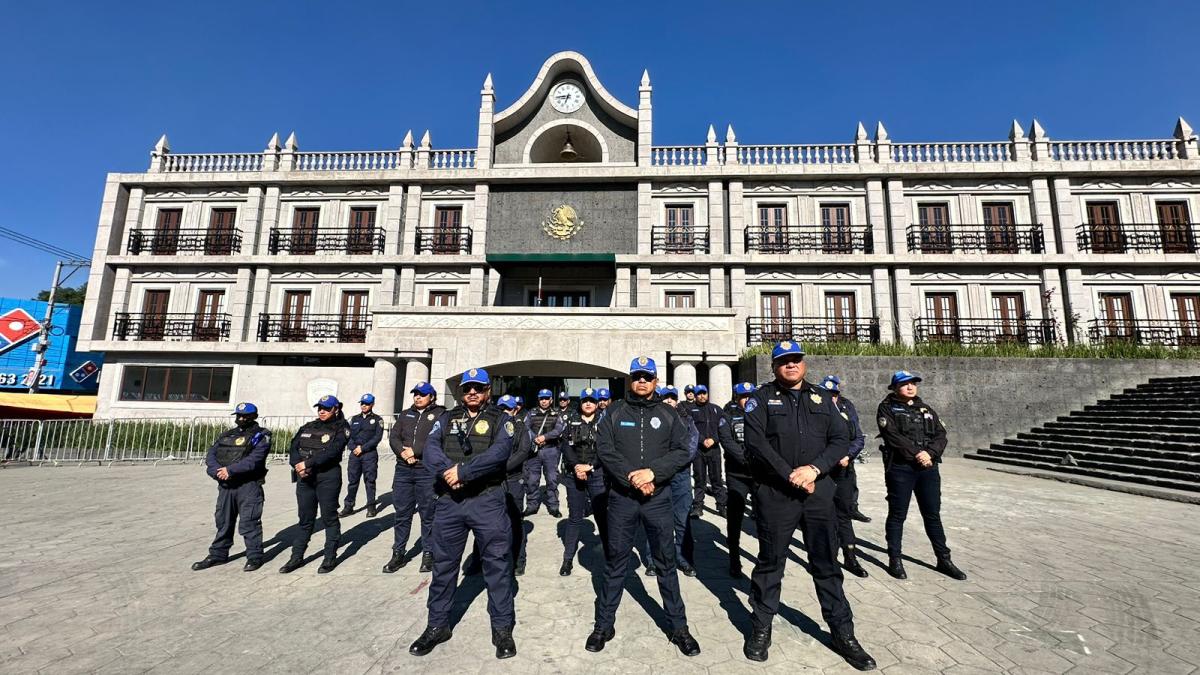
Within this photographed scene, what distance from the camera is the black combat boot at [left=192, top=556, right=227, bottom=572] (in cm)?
516

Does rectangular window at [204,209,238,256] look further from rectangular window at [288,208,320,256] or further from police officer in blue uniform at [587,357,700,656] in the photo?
police officer in blue uniform at [587,357,700,656]

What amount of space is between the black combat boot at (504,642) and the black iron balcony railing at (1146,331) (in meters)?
24.5

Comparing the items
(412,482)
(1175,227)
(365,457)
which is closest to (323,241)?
(365,457)

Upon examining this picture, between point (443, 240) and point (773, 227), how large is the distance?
47.3 ft

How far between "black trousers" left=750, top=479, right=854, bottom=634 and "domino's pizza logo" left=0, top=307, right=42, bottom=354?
4308 cm

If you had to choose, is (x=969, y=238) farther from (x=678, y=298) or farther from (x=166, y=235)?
(x=166, y=235)

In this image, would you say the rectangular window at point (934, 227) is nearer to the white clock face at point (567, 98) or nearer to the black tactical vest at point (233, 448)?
the white clock face at point (567, 98)

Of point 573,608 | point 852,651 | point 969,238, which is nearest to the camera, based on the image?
point 852,651

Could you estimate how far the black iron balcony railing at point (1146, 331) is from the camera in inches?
725

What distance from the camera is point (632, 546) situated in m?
3.66

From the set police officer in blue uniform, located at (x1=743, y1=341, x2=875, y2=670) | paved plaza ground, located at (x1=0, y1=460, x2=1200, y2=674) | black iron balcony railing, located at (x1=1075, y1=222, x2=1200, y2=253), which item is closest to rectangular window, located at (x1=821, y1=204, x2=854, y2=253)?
black iron balcony railing, located at (x1=1075, y1=222, x2=1200, y2=253)

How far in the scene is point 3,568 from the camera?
16.7 ft

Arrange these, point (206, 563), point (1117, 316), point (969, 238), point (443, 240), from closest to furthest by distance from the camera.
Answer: point (206, 563), point (1117, 316), point (969, 238), point (443, 240)

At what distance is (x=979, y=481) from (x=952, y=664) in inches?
363
